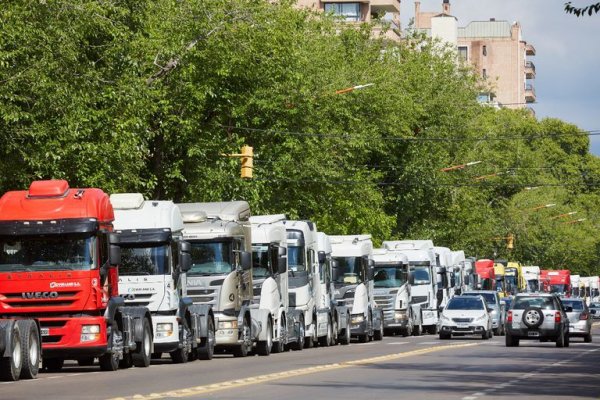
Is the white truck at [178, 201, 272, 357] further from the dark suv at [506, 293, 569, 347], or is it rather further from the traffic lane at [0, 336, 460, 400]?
the dark suv at [506, 293, 569, 347]

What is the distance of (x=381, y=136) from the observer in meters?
76.0

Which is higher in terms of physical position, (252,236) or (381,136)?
(381,136)

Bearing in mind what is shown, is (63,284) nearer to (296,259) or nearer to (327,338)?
(296,259)

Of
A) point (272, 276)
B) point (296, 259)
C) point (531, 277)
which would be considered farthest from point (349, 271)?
point (531, 277)

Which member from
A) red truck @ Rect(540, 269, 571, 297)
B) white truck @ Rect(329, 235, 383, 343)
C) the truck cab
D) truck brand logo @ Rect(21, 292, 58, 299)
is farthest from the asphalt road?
red truck @ Rect(540, 269, 571, 297)

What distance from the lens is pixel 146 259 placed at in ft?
117

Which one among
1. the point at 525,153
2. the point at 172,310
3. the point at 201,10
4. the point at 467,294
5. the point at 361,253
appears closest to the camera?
the point at 172,310

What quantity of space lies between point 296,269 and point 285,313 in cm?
322

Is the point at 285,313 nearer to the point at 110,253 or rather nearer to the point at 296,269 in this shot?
the point at 296,269

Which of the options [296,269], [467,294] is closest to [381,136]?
[467,294]

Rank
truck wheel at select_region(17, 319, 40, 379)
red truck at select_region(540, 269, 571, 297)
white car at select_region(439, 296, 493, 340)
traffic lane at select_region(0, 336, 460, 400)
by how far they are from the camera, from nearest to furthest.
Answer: traffic lane at select_region(0, 336, 460, 400)
truck wheel at select_region(17, 319, 40, 379)
white car at select_region(439, 296, 493, 340)
red truck at select_region(540, 269, 571, 297)

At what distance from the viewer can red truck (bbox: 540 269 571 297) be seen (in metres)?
115

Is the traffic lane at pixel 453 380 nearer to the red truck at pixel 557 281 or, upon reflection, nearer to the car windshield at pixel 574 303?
the car windshield at pixel 574 303

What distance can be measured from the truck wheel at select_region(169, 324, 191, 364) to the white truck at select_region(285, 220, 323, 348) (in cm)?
1075
